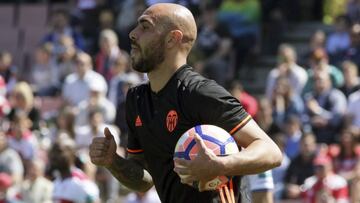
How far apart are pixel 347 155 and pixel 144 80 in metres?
2.55

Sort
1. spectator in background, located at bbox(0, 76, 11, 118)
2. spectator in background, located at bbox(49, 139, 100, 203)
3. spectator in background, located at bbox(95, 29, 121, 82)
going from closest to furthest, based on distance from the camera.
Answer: spectator in background, located at bbox(49, 139, 100, 203)
spectator in background, located at bbox(0, 76, 11, 118)
spectator in background, located at bbox(95, 29, 121, 82)

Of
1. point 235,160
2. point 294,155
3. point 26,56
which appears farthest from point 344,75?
point 235,160

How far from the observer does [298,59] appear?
16.5 metres

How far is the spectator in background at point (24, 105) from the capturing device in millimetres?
15102

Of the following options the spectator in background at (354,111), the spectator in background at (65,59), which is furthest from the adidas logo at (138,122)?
the spectator in background at (65,59)

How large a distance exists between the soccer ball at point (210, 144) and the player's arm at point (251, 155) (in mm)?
74

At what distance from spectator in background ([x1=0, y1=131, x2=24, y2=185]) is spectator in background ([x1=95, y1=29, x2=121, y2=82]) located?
9.85 ft

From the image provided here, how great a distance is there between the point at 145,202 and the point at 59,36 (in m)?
5.93

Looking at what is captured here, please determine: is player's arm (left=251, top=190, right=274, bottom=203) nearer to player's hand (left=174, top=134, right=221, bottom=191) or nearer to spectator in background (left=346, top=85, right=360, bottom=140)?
player's hand (left=174, top=134, right=221, bottom=191)

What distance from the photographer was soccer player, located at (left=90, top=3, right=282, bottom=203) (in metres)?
5.47

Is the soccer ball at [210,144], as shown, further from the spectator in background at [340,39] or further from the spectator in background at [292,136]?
the spectator in background at [340,39]

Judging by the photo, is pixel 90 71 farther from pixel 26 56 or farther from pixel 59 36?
pixel 26 56

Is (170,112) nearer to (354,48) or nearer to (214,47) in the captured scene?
(354,48)

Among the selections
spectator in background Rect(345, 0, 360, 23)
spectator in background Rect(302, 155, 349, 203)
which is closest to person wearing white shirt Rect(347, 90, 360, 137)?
spectator in background Rect(302, 155, 349, 203)
